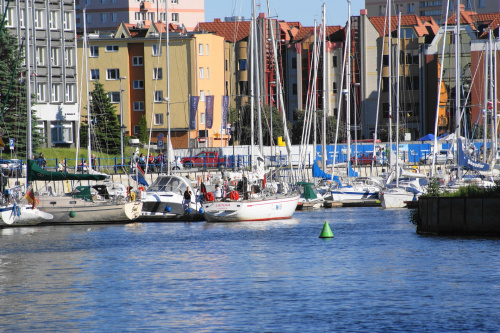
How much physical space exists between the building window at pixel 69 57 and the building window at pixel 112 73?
44.7ft

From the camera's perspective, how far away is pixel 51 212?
165ft

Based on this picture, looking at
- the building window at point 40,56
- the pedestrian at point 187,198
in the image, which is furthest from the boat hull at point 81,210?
the building window at point 40,56

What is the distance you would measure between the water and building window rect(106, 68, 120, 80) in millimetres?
65053

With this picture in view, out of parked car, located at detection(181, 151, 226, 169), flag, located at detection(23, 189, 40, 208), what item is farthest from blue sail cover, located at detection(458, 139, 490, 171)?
parked car, located at detection(181, 151, 226, 169)

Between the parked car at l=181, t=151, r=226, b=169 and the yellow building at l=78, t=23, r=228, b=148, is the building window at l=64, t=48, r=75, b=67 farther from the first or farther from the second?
the parked car at l=181, t=151, r=226, b=169

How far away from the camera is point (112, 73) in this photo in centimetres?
11069

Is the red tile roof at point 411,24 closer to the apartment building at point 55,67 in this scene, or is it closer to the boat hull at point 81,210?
the apartment building at point 55,67

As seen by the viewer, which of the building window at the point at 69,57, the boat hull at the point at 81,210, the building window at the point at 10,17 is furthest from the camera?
the building window at the point at 69,57

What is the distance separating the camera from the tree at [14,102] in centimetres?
7625

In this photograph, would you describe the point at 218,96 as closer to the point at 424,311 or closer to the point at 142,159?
the point at 142,159

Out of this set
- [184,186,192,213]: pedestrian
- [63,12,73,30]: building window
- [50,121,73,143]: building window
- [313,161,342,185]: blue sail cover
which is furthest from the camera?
[63,12,73,30]: building window

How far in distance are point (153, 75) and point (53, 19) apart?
17702 mm

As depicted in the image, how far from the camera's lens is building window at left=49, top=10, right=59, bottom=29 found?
9425 cm

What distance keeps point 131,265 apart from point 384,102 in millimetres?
89773
